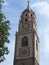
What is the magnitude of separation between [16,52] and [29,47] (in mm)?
3226

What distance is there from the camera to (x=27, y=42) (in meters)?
52.8

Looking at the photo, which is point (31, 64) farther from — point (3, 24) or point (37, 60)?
point (3, 24)

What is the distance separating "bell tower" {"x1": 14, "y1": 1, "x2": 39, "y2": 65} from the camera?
1959 inches

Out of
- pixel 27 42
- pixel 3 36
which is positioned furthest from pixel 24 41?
pixel 3 36

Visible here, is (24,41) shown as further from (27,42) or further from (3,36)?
(3,36)

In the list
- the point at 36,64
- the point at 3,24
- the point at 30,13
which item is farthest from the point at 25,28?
the point at 3,24

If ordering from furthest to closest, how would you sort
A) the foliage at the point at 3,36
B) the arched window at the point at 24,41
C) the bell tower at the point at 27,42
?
the arched window at the point at 24,41 < the bell tower at the point at 27,42 < the foliage at the point at 3,36

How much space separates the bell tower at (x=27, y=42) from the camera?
163 ft

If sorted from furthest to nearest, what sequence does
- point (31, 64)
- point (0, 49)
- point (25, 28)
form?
point (25, 28) < point (31, 64) < point (0, 49)

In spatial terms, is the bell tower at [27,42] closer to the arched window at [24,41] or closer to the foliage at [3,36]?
the arched window at [24,41]

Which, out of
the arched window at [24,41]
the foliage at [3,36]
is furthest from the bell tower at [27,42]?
the foliage at [3,36]

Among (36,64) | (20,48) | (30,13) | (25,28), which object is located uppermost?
(30,13)

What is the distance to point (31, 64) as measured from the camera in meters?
48.7

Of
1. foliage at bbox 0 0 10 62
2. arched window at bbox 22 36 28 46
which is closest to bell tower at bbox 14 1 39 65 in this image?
arched window at bbox 22 36 28 46
